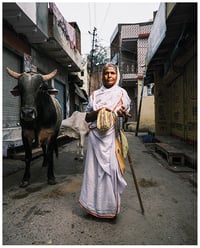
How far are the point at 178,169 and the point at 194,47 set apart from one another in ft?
10.3

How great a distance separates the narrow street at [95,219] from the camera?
2195 millimetres

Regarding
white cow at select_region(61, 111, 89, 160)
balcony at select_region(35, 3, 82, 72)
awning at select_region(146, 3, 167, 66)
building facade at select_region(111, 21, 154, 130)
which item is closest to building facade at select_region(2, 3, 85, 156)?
balcony at select_region(35, 3, 82, 72)

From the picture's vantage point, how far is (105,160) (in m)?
2.45

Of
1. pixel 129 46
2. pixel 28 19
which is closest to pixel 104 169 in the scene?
pixel 129 46

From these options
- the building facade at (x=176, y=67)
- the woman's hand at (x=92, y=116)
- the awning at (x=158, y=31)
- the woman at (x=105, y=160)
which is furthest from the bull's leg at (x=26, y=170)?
the awning at (x=158, y=31)

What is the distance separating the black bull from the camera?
340 centimetres

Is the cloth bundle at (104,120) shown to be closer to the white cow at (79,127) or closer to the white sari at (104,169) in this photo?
the white sari at (104,169)

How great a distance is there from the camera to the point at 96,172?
2.51 metres

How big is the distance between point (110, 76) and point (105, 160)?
988 mm

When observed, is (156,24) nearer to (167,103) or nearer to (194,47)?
(194,47)

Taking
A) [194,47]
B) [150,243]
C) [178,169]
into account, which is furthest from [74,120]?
[150,243]

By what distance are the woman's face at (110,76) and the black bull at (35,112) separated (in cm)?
140

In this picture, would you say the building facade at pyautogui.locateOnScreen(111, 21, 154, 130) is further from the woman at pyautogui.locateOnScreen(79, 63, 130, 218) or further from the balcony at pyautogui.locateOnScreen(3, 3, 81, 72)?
the woman at pyautogui.locateOnScreen(79, 63, 130, 218)

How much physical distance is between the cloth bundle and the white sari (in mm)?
115
